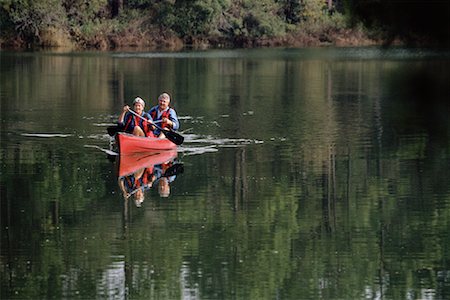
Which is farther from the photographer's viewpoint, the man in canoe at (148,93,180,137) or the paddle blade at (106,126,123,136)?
the man in canoe at (148,93,180,137)

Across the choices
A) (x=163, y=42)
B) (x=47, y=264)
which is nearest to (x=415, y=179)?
(x=47, y=264)

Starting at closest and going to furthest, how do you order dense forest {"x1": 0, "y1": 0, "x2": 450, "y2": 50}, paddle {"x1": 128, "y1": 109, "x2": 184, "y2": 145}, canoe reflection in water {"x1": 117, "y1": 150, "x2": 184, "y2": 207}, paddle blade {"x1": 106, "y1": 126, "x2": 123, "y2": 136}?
1. canoe reflection in water {"x1": 117, "y1": 150, "x2": 184, "y2": 207}
2. paddle {"x1": 128, "y1": 109, "x2": 184, "y2": 145}
3. paddle blade {"x1": 106, "y1": 126, "x2": 123, "y2": 136}
4. dense forest {"x1": 0, "y1": 0, "x2": 450, "y2": 50}

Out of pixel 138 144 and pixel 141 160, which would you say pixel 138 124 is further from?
pixel 141 160

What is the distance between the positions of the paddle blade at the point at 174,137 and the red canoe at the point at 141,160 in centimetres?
17

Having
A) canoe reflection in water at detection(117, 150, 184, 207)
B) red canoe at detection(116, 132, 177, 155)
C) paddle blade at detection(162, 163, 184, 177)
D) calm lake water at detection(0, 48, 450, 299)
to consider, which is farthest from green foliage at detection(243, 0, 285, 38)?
paddle blade at detection(162, 163, 184, 177)

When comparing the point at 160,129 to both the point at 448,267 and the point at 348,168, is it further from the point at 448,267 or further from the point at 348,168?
the point at 448,267

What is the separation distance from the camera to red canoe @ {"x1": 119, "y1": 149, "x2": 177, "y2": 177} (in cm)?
2114

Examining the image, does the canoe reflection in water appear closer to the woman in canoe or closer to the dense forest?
the woman in canoe

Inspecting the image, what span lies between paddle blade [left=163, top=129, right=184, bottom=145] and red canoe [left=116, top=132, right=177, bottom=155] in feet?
0.24

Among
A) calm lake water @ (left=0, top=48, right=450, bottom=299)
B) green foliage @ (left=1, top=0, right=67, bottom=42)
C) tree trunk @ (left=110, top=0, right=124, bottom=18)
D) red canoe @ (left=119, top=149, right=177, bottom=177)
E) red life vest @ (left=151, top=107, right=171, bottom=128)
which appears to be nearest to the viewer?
calm lake water @ (left=0, top=48, right=450, bottom=299)

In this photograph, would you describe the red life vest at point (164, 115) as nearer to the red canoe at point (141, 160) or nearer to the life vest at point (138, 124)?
the life vest at point (138, 124)

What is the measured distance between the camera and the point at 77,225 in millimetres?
15977

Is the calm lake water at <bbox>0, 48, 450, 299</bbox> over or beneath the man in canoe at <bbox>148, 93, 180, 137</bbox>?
beneath

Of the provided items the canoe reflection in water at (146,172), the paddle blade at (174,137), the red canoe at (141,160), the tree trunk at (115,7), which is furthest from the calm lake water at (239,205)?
the tree trunk at (115,7)
